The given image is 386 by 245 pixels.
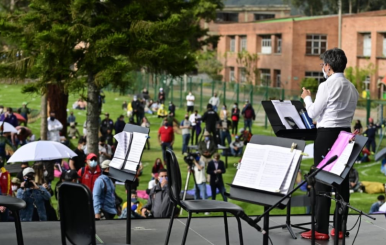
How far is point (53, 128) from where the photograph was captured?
3031cm

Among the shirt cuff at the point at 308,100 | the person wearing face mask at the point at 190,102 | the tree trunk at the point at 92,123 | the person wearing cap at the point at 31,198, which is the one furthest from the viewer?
the person wearing face mask at the point at 190,102

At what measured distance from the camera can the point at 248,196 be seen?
6.45m

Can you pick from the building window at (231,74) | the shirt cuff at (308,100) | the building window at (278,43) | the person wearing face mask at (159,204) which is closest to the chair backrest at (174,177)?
the shirt cuff at (308,100)

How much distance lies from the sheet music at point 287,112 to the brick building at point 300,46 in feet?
166

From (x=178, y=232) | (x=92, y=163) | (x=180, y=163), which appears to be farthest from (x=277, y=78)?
(x=178, y=232)

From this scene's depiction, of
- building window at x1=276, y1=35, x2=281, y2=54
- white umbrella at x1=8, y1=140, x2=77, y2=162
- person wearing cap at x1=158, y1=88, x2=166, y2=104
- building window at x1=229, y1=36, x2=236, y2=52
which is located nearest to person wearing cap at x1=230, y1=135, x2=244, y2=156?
white umbrella at x1=8, y1=140, x2=77, y2=162

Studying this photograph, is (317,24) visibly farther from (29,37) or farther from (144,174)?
(29,37)

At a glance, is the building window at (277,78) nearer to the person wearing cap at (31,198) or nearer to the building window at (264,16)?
the building window at (264,16)

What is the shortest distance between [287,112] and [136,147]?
59.9 inches

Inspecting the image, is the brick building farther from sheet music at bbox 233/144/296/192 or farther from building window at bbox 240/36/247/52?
sheet music at bbox 233/144/296/192

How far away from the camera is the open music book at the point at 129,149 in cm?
789

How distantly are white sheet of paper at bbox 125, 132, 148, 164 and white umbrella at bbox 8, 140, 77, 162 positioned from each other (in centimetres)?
1068

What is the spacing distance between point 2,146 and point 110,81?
4.58 m

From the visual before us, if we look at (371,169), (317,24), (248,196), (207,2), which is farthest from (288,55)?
(248,196)
